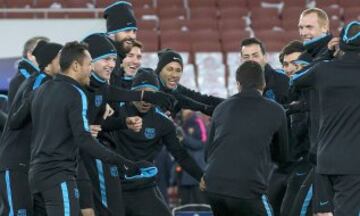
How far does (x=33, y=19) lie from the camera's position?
54.3ft

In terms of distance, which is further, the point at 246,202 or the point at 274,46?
the point at 274,46

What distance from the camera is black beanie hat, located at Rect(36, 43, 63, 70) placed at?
7434mm

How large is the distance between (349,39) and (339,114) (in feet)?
1.81

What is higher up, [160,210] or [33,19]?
[33,19]

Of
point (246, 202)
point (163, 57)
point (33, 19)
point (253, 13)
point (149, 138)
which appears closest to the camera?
point (246, 202)

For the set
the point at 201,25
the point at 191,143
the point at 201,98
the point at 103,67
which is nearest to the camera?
the point at 103,67

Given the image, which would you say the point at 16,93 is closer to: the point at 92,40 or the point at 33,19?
the point at 92,40

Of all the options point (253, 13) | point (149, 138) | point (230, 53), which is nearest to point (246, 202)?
point (149, 138)

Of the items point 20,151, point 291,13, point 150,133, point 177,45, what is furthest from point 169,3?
point 20,151

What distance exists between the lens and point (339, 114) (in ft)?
22.0

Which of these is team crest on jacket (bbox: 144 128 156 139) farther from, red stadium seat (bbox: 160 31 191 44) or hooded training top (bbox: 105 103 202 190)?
red stadium seat (bbox: 160 31 191 44)

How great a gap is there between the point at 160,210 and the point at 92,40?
63.8 inches

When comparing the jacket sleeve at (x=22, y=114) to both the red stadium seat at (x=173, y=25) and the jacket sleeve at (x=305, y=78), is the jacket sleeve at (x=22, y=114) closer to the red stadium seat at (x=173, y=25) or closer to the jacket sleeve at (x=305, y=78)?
the jacket sleeve at (x=305, y=78)

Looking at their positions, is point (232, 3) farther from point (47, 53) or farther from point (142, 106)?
point (47, 53)
